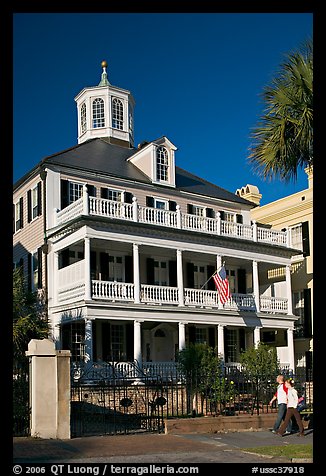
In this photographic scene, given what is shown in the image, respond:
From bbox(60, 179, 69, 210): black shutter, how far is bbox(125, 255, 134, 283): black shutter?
3.52 meters

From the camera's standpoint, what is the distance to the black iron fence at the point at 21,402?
53.9 ft

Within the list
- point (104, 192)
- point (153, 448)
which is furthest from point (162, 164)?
point (153, 448)

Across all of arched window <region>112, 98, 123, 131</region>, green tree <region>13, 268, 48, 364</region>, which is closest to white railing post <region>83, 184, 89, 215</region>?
green tree <region>13, 268, 48, 364</region>

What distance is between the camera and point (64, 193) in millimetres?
30406

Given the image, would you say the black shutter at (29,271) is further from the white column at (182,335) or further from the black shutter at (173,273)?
the white column at (182,335)

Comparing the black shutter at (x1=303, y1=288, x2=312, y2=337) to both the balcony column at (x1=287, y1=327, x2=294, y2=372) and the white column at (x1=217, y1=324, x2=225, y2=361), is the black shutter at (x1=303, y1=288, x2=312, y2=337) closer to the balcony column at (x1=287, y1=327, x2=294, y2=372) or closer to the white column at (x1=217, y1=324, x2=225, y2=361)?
the balcony column at (x1=287, y1=327, x2=294, y2=372)

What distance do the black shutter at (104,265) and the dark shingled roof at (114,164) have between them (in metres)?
3.74

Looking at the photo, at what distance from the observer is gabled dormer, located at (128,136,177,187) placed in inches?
1317

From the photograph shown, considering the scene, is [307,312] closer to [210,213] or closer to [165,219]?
[210,213]

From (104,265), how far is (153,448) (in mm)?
16229

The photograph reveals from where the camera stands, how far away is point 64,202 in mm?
30500

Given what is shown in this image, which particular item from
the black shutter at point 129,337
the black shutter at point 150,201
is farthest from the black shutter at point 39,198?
the black shutter at point 129,337
